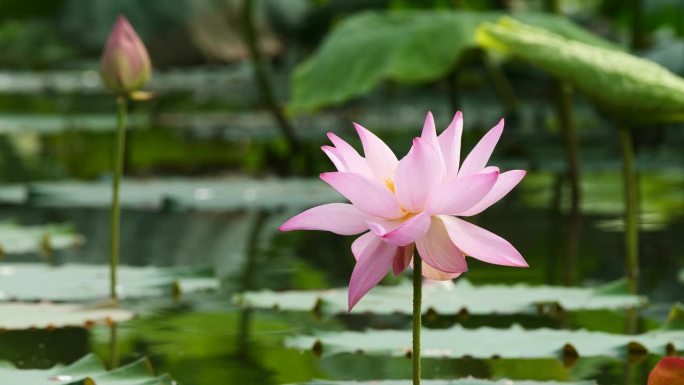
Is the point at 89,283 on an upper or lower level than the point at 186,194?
lower

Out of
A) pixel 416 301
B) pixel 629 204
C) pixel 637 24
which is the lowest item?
pixel 416 301

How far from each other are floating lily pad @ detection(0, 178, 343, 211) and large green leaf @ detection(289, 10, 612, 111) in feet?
1.17

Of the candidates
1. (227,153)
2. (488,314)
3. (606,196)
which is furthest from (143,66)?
(227,153)

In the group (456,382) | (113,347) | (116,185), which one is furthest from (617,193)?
(456,382)

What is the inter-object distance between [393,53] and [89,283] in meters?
2.03

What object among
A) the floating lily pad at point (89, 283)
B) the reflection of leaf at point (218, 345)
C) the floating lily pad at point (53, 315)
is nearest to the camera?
the reflection of leaf at point (218, 345)

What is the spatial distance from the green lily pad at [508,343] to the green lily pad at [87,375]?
41 cm

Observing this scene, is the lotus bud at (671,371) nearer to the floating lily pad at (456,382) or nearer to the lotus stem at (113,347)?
the floating lily pad at (456,382)

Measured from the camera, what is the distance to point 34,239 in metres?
3.97

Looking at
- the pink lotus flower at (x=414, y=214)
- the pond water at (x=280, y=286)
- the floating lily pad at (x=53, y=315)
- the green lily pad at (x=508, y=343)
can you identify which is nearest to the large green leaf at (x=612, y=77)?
the pond water at (x=280, y=286)

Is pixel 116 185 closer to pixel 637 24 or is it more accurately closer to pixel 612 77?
pixel 612 77

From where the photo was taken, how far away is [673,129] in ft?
24.7

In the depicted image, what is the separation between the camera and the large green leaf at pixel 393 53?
474cm

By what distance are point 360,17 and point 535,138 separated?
272 centimetres
